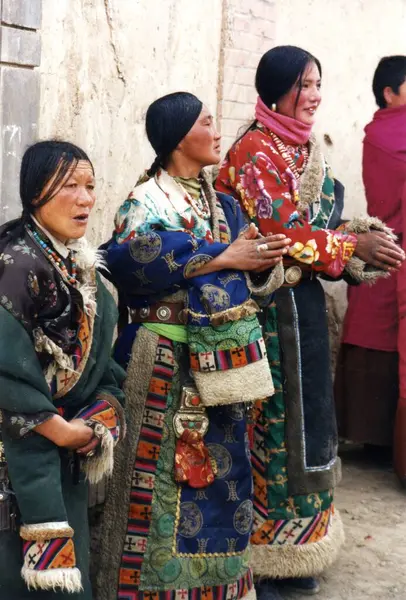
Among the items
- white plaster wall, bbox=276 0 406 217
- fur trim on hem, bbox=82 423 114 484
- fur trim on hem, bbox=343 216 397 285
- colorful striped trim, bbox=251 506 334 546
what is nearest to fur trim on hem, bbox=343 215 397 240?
fur trim on hem, bbox=343 216 397 285

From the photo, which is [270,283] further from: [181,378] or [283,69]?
[283,69]

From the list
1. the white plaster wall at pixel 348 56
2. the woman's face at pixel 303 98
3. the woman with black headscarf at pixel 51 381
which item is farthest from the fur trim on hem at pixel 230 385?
the white plaster wall at pixel 348 56

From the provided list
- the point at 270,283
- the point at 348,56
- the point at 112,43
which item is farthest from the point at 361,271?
the point at 348,56

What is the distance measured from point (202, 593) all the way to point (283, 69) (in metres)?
2.05

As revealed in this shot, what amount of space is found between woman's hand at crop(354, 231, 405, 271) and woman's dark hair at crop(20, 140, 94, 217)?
4.98 feet

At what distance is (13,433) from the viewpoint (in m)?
2.85

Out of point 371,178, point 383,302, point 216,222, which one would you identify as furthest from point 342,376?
point 216,222

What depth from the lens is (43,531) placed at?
2834mm

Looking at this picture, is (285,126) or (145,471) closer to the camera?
(145,471)

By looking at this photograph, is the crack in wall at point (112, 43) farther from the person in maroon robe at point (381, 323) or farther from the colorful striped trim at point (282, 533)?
the colorful striped trim at point (282, 533)

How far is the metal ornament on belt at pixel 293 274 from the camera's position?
4.12m

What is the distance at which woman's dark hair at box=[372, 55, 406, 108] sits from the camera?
18.7 ft

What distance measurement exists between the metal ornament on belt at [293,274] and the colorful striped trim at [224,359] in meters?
0.68

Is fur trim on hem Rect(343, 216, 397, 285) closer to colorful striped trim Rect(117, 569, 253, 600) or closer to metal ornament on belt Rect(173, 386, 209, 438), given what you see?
metal ornament on belt Rect(173, 386, 209, 438)
